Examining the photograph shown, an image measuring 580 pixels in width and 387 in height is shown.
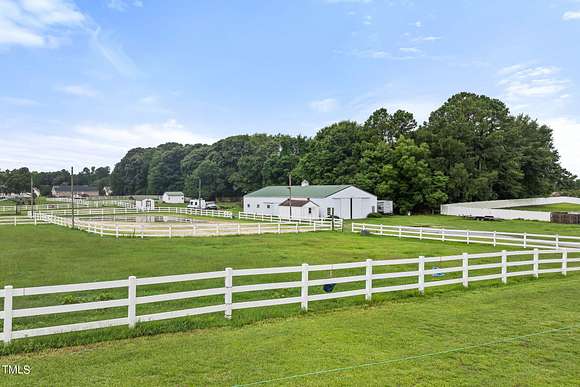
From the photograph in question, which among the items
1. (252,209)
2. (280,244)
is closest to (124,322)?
(280,244)

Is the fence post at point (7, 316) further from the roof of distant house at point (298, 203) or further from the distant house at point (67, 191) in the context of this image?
the distant house at point (67, 191)

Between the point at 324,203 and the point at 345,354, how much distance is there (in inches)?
1602

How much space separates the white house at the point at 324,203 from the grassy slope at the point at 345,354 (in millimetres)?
35816

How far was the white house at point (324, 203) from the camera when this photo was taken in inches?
1834

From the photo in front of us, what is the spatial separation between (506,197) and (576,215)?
29.7 m

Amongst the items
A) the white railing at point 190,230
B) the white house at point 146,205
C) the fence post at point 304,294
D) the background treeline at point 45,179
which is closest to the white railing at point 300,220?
the white railing at point 190,230

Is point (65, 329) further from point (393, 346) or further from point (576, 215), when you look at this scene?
point (576, 215)

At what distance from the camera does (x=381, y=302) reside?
975cm

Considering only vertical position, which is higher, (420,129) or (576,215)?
(420,129)

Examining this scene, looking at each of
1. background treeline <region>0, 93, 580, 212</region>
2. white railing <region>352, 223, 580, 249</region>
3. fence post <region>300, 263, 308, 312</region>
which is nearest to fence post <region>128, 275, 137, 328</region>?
fence post <region>300, 263, 308, 312</region>

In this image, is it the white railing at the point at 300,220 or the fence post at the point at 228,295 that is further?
the white railing at the point at 300,220

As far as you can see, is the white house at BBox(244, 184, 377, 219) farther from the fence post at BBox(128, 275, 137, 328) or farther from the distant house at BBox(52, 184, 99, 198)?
the distant house at BBox(52, 184, 99, 198)

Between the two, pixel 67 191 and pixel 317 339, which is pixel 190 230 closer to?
pixel 317 339

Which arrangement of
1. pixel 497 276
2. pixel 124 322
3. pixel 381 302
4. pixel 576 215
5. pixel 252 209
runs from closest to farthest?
1. pixel 124 322
2. pixel 381 302
3. pixel 497 276
4. pixel 576 215
5. pixel 252 209
